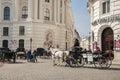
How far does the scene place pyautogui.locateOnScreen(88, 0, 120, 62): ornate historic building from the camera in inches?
1364

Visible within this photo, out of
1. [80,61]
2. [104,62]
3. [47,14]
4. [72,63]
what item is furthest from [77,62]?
[47,14]

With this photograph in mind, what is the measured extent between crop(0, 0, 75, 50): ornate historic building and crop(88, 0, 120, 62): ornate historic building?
28.8 m

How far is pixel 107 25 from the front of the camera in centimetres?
3650

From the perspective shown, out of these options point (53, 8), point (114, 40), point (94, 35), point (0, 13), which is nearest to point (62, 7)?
point (53, 8)

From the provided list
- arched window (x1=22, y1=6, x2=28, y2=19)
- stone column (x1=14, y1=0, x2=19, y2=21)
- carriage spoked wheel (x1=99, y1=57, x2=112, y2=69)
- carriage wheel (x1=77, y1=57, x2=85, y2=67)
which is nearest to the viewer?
carriage spoked wheel (x1=99, y1=57, x2=112, y2=69)

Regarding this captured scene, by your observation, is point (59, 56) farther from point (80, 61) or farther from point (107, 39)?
point (107, 39)

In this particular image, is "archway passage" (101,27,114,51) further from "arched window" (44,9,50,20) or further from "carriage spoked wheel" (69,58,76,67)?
"arched window" (44,9,50,20)

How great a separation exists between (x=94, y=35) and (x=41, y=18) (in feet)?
98.6

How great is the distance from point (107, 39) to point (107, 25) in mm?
1657

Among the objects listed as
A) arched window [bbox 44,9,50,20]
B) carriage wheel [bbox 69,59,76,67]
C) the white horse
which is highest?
arched window [bbox 44,9,50,20]

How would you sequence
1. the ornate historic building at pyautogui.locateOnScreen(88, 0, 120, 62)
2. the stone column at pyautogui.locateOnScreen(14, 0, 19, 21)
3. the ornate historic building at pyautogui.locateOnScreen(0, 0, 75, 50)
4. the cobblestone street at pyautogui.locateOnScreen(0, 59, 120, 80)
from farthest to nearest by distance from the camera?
the stone column at pyautogui.locateOnScreen(14, 0, 19, 21)
the ornate historic building at pyautogui.locateOnScreen(0, 0, 75, 50)
the ornate historic building at pyautogui.locateOnScreen(88, 0, 120, 62)
the cobblestone street at pyautogui.locateOnScreen(0, 59, 120, 80)

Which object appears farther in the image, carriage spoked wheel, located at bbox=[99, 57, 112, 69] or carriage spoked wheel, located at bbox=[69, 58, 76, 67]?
carriage spoked wheel, located at bbox=[69, 58, 76, 67]

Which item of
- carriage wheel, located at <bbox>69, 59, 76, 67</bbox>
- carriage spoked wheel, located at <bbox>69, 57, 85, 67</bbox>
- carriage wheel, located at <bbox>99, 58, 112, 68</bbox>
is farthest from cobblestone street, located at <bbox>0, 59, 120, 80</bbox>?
carriage wheel, located at <bbox>69, 59, 76, 67</bbox>

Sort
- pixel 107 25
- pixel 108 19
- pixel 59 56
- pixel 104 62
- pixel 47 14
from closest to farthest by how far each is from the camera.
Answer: pixel 104 62 → pixel 59 56 → pixel 108 19 → pixel 107 25 → pixel 47 14
